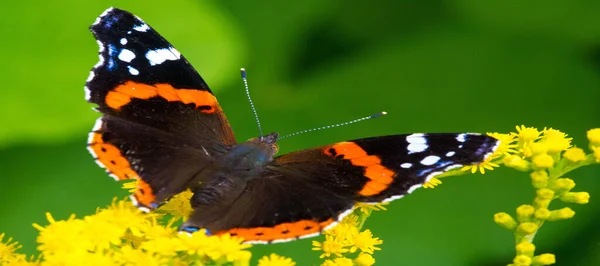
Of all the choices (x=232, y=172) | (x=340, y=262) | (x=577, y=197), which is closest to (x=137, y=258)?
(x=232, y=172)

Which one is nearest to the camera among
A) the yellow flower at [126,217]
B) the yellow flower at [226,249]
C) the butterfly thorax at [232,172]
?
the yellow flower at [226,249]

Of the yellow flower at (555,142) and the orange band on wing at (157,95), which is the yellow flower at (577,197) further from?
the orange band on wing at (157,95)

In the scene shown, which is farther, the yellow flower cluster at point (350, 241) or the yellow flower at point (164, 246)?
the yellow flower cluster at point (350, 241)

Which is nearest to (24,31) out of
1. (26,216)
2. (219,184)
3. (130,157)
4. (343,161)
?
(26,216)

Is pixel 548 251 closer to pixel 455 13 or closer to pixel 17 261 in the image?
pixel 455 13

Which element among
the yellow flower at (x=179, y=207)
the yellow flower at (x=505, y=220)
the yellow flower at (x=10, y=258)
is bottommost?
the yellow flower at (x=10, y=258)

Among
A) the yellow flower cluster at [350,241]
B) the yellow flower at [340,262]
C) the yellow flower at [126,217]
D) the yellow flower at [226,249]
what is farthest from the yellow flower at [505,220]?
the yellow flower at [126,217]

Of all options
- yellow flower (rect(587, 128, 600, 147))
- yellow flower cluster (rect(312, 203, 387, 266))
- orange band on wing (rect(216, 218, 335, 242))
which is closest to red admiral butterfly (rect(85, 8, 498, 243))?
orange band on wing (rect(216, 218, 335, 242))
